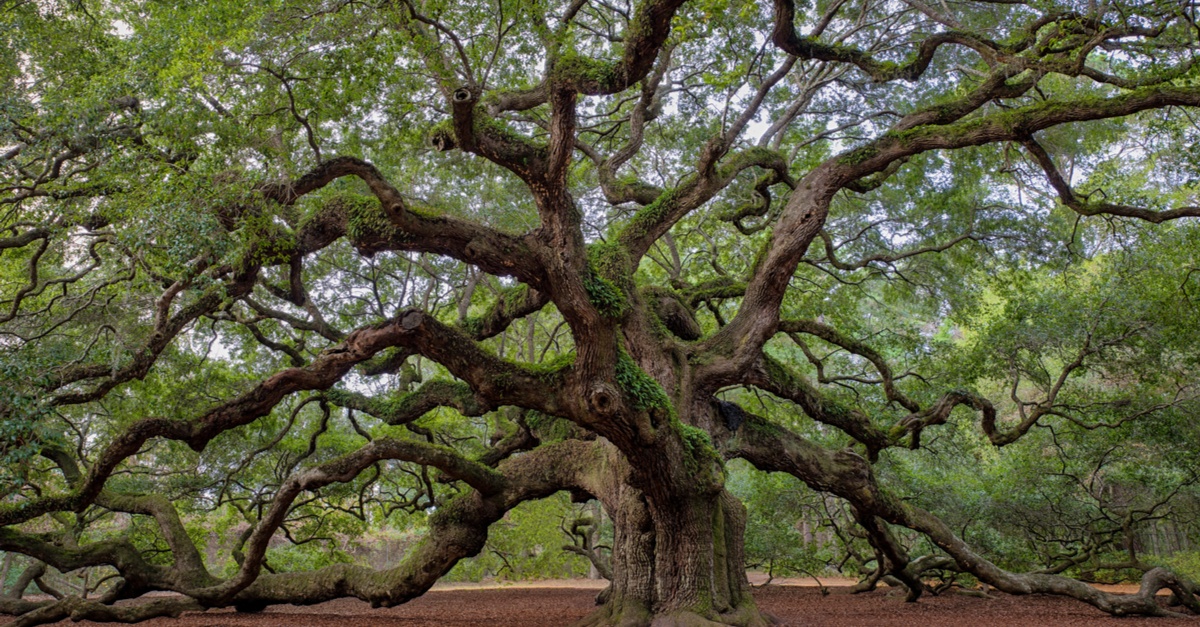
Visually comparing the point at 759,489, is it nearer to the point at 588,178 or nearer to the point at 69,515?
the point at 588,178

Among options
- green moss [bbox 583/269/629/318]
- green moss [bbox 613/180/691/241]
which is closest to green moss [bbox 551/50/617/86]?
green moss [bbox 583/269/629/318]

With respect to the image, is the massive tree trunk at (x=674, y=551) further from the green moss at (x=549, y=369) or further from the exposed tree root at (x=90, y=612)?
the exposed tree root at (x=90, y=612)

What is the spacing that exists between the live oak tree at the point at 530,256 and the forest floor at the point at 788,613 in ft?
1.30

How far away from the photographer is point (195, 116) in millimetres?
6715

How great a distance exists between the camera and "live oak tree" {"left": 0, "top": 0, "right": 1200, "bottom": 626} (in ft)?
19.2

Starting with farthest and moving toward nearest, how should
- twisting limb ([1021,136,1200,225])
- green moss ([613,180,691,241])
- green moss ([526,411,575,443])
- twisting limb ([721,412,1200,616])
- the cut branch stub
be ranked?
green moss ([526,411,575,443]) < green moss ([613,180,691,241]) < twisting limb ([721,412,1200,616]) < twisting limb ([1021,136,1200,225]) < the cut branch stub

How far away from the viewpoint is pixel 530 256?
5.66 m

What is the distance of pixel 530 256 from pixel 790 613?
233 inches

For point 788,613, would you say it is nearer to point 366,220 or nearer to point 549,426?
point 549,426

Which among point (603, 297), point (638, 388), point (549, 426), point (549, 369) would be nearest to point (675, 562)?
point (638, 388)

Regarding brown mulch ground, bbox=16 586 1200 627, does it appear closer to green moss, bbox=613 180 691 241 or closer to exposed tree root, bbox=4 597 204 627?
exposed tree root, bbox=4 597 204 627

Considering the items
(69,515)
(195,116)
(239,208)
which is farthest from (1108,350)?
(69,515)

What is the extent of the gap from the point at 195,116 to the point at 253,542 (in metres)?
3.90

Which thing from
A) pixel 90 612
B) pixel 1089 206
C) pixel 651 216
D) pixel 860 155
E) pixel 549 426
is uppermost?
pixel 860 155
